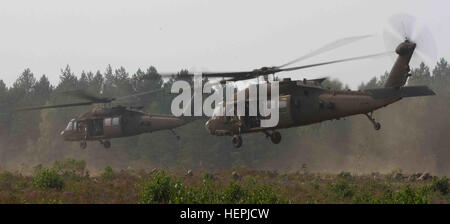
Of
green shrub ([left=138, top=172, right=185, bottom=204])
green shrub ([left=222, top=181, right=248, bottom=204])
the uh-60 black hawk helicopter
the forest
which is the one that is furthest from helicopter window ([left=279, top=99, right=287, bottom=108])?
the forest

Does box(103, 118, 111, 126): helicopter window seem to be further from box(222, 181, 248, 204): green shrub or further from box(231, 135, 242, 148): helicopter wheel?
box(222, 181, 248, 204): green shrub

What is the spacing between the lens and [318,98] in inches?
973

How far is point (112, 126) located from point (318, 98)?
→ 19.2m

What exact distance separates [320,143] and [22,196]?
1901 inches

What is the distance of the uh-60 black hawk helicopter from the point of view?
2303 centimetres

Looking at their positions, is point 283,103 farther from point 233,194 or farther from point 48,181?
point 48,181

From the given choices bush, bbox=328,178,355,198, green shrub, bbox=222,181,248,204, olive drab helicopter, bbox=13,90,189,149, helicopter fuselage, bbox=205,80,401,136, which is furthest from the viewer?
olive drab helicopter, bbox=13,90,189,149

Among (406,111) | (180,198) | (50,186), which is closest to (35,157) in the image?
(50,186)

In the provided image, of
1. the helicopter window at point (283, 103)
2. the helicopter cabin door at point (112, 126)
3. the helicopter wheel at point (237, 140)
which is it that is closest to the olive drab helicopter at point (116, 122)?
the helicopter cabin door at point (112, 126)

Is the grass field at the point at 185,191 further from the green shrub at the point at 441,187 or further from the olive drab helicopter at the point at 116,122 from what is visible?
the olive drab helicopter at the point at 116,122

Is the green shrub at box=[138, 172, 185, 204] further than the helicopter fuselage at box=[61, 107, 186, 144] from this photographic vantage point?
No

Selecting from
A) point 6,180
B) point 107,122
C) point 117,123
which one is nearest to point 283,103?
point 117,123

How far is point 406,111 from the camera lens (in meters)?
70.6
